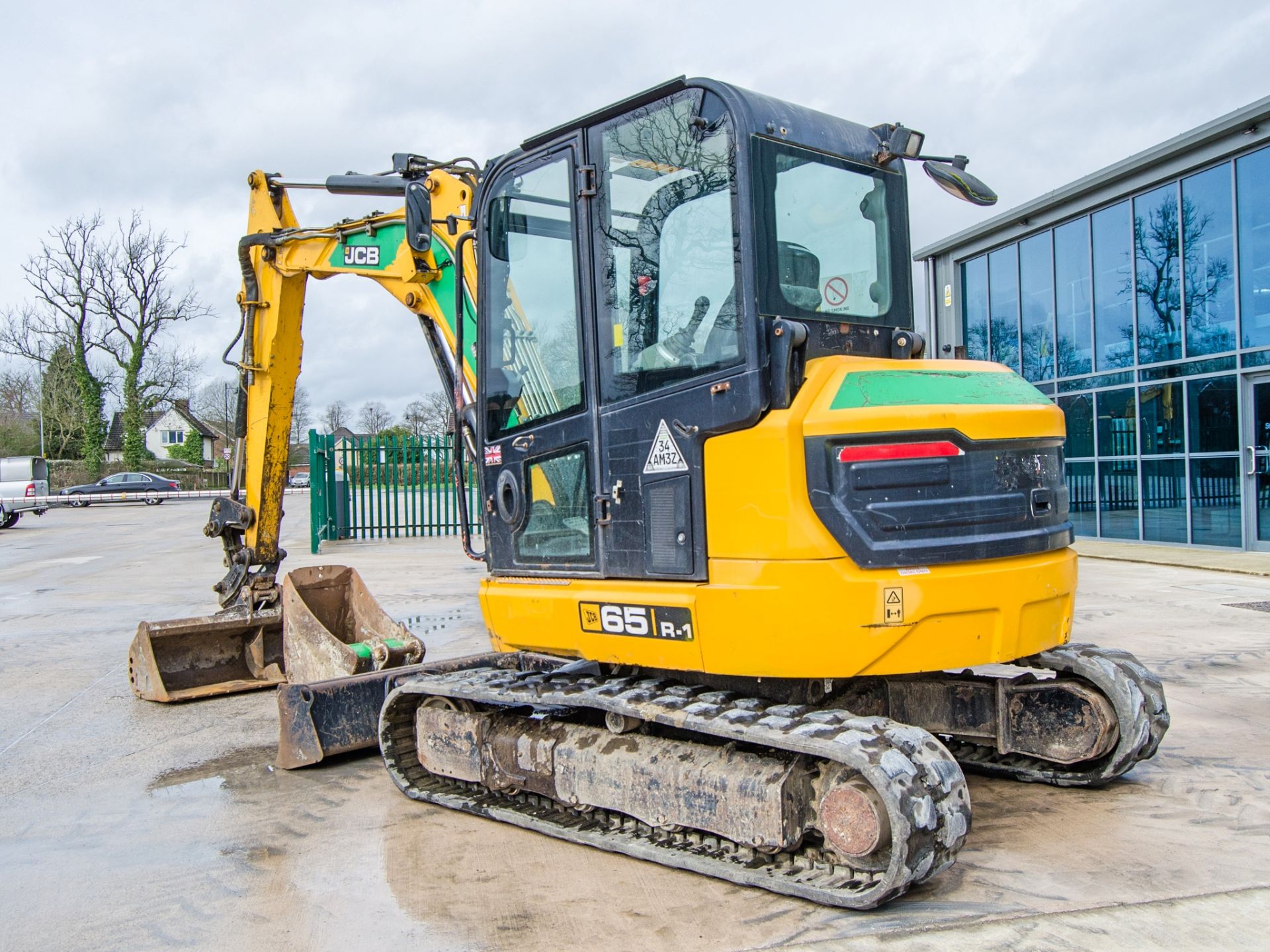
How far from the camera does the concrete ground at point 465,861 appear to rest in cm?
338

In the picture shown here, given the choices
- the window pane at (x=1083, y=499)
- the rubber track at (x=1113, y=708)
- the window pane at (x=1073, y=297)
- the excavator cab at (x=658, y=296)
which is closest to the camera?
the excavator cab at (x=658, y=296)

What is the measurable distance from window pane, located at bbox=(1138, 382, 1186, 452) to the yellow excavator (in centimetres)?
1175

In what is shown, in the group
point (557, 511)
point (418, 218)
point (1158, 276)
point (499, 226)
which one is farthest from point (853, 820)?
point (1158, 276)

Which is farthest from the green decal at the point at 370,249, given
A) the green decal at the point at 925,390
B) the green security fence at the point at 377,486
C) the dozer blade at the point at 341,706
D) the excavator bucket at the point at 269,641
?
the green security fence at the point at 377,486

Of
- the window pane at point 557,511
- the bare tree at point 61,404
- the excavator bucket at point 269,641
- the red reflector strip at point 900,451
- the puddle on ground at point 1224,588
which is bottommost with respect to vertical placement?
the puddle on ground at point 1224,588

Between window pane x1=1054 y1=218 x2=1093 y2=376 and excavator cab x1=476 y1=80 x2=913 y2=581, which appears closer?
excavator cab x1=476 y1=80 x2=913 y2=581

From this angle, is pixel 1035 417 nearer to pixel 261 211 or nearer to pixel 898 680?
pixel 898 680

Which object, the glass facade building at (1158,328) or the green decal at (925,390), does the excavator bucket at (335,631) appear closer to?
the green decal at (925,390)

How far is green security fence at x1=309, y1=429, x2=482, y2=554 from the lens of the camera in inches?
736

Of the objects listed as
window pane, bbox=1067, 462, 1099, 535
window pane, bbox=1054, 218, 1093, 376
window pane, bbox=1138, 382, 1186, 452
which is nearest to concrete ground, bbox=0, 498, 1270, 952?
window pane, bbox=1138, 382, 1186, 452

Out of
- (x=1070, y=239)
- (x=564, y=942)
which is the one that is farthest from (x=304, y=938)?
(x=1070, y=239)

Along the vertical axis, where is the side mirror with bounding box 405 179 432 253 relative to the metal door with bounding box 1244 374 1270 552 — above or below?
above

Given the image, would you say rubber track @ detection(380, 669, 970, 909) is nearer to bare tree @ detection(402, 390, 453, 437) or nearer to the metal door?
the metal door

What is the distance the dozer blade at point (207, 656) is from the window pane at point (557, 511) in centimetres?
358
